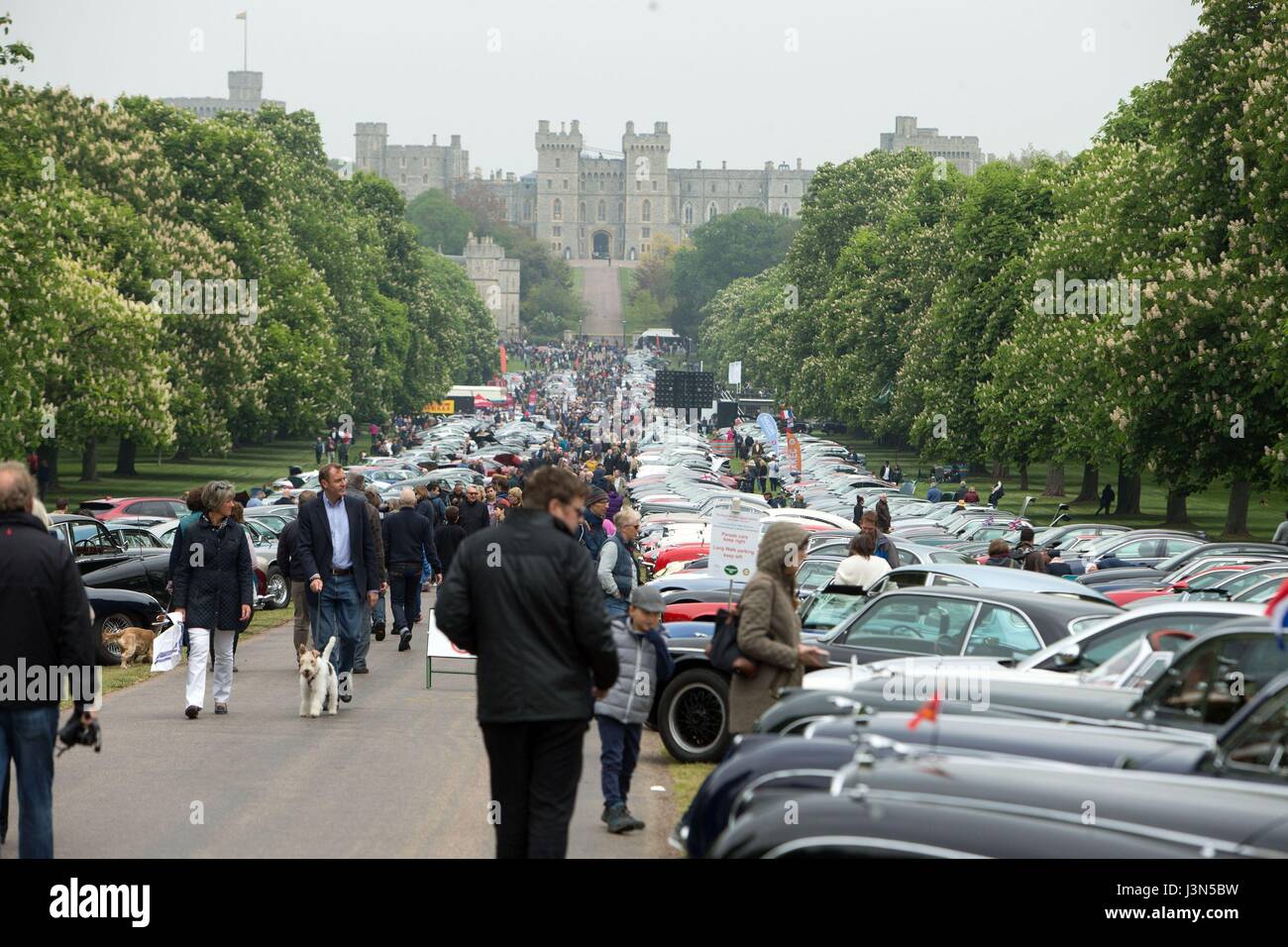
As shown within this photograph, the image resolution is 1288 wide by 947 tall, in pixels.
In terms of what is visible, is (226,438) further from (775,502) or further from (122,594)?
(122,594)

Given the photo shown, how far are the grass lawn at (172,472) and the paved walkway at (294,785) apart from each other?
97.2ft

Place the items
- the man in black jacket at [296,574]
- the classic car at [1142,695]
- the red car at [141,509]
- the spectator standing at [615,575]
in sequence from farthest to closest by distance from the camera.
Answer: the red car at [141,509], the man in black jacket at [296,574], the spectator standing at [615,575], the classic car at [1142,695]

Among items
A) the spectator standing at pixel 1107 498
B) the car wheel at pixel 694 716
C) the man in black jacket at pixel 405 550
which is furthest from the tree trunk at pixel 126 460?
the car wheel at pixel 694 716

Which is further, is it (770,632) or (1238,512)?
(1238,512)

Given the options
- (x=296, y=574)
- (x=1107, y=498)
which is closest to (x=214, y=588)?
(x=296, y=574)

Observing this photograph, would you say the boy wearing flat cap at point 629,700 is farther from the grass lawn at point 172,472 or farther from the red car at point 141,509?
the grass lawn at point 172,472

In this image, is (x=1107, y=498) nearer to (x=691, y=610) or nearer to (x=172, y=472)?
(x=172, y=472)

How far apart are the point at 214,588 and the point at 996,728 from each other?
29.1 feet

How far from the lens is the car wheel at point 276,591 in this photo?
29000mm

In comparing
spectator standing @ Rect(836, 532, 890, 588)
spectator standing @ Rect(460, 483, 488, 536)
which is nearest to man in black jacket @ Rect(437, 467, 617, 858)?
spectator standing @ Rect(836, 532, 890, 588)

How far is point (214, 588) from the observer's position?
15047 mm

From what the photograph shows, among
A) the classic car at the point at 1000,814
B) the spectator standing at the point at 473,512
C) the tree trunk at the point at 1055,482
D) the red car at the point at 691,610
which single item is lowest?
the tree trunk at the point at 1055,482

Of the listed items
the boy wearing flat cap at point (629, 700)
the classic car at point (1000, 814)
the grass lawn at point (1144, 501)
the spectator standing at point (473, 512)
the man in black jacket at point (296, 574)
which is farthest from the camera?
the grass lawn at point (1144, 501)

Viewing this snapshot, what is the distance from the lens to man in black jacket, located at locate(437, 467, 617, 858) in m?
7.55
